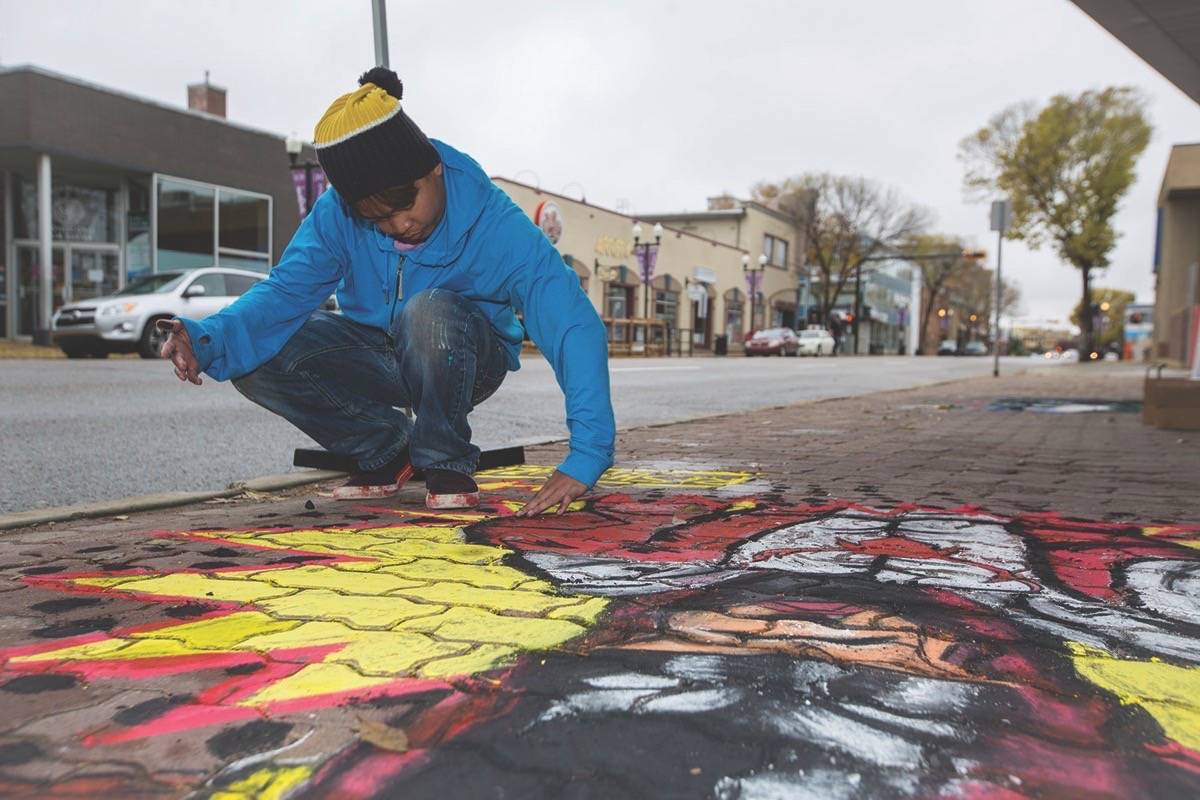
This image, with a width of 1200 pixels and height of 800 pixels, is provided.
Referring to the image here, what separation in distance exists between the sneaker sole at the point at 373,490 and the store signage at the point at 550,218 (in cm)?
2431

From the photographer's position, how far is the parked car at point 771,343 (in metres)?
36.0

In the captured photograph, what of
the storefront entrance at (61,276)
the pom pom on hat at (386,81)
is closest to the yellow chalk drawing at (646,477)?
the pom pom on hat at (386,81)

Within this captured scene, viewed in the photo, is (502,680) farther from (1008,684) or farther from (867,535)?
(867,535)

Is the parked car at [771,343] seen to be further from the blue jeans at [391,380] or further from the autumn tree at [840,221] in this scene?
the blue jeans at [391,380]

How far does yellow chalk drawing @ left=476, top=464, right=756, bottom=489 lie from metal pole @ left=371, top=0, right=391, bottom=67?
1.77 m

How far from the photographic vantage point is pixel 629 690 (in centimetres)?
125

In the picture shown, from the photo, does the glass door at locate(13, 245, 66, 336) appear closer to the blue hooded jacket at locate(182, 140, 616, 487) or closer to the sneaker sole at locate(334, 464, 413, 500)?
the sneaker sole at locate(334, 464, 413, 500)

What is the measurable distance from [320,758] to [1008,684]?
96 cm

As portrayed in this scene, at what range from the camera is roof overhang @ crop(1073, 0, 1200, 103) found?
19.9 ft

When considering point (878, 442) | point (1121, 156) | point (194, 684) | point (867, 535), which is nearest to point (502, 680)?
point (194, 684)

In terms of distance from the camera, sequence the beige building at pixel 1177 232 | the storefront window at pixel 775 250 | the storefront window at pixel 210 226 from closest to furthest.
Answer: the storefront window at pixel 210 226
the beige building at pixel 1177 232
the storefront window at pixel 775 250

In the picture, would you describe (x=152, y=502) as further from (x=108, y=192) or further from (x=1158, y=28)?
(x=108, y=192)

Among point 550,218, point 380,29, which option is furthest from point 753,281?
point 380,29

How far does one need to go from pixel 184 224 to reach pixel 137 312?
8.86 m
